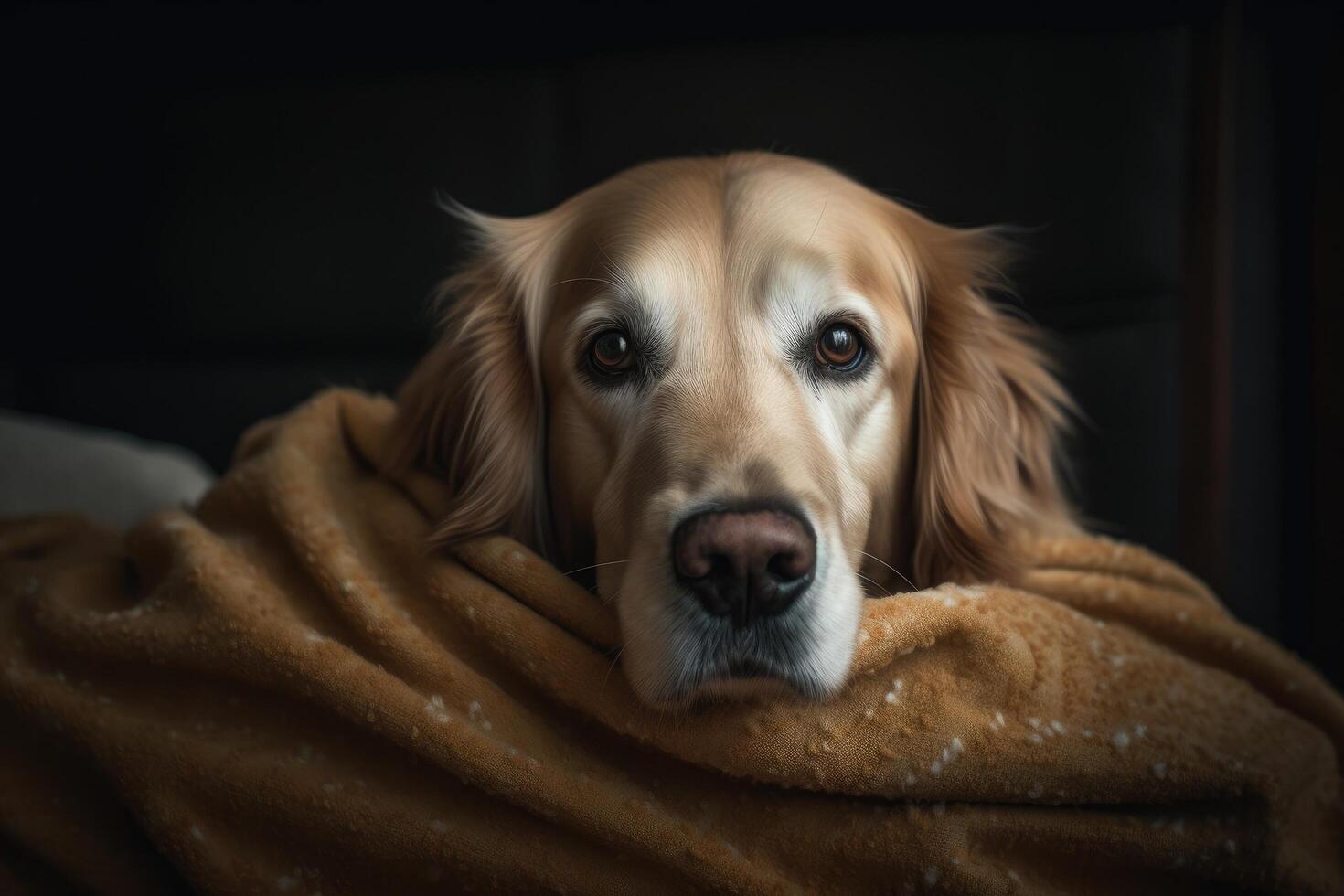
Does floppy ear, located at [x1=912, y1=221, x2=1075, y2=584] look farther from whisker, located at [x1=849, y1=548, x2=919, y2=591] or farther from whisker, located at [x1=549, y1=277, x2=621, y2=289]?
whisker, located at [x1=549, y1=277, x2=621, y2=289]

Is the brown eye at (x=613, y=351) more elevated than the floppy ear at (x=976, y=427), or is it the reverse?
the brown eye at (x=613, y=351)

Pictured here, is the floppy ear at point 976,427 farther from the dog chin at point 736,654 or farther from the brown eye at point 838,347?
the dog chin at point 736,654

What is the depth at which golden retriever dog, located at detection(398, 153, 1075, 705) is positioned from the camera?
2.87 ft

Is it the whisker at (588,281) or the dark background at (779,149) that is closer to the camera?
the whisker at (588,281)

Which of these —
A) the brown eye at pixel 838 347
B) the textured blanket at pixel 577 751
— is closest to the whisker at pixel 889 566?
the textured blanket at pixel 577 751

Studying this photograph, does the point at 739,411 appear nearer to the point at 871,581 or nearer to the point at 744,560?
the point at 744,560

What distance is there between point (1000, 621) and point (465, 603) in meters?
0.61

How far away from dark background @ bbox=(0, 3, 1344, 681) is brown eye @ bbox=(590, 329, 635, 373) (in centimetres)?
79

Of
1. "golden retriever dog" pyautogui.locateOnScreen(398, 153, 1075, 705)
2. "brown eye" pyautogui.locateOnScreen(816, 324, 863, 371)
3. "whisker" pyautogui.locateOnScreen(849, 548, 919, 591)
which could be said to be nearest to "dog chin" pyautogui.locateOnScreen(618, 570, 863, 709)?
"golden retriever dog" pyautogui.locateOnScreen(398, 153, 1075, 705)

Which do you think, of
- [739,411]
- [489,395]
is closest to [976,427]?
[739,411]

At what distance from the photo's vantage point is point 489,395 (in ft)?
4.01

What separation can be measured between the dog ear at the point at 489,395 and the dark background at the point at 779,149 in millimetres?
591

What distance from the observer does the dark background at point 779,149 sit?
1.63m

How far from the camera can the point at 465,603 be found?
3.29 feet
